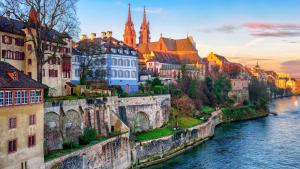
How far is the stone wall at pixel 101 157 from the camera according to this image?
102 feet

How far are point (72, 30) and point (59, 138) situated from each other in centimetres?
1250

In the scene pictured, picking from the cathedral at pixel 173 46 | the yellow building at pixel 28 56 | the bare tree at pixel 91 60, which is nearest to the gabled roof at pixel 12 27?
the yellow building at pixel 28 56

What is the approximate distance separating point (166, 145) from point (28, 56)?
19.6m

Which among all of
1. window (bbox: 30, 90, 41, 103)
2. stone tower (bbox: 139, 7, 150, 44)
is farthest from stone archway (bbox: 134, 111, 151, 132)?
stone tower (bbox: 139, 7, 150, 44)

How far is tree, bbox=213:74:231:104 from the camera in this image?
94.2 meters

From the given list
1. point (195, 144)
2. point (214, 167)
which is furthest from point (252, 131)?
point (214, 167)

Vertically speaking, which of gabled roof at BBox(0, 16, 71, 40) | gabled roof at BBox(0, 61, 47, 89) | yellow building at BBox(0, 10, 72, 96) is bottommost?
gabled roof at BBox(0, 61, 47, 89)

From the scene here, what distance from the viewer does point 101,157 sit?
36.4 metres

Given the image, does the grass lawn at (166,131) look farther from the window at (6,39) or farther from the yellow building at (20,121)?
the yellow building at (20,121)

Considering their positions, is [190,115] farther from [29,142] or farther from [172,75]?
[29,142]

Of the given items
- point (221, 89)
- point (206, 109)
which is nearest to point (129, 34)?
point (221, 89)

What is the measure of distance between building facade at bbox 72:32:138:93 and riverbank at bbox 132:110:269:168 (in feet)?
49.9

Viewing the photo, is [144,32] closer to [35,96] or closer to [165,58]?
[165,58]

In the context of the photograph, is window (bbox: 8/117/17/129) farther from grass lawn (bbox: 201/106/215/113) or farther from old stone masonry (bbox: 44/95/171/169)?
grass lawn (bbox: 201/106/215/113)
